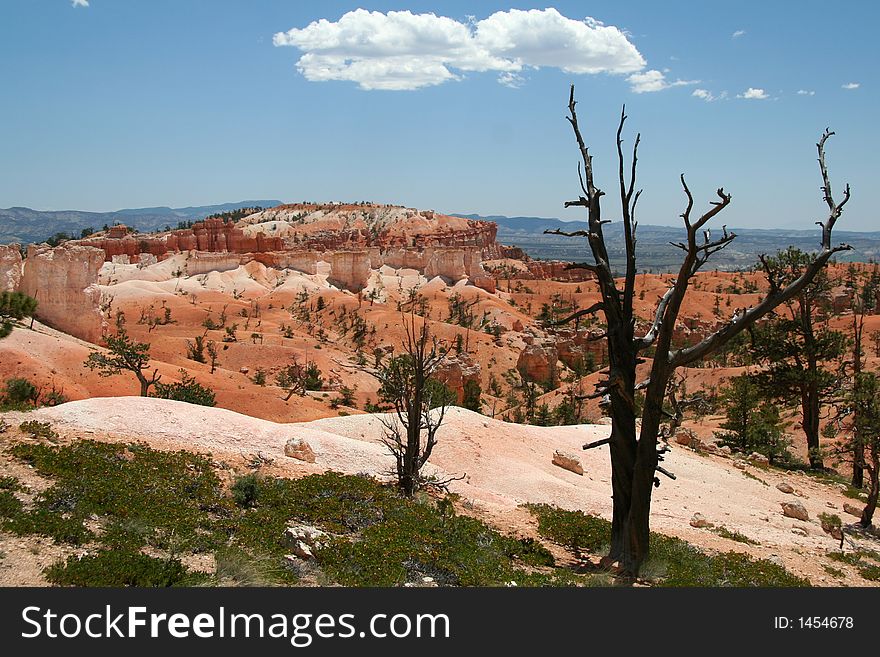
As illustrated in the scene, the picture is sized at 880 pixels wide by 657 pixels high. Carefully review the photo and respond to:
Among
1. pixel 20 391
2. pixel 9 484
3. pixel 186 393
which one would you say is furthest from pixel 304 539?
pixel 186 393

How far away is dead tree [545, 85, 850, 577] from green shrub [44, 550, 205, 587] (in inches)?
193

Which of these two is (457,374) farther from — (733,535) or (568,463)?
(733,535)

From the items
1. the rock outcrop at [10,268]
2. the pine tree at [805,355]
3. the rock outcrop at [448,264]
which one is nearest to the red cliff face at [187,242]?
the rock outcrop at [448,264]

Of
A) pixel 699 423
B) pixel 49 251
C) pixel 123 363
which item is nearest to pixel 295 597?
pixel 123 363

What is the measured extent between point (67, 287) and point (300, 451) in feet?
74.5

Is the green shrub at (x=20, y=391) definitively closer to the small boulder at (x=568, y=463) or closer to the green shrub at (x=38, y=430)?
the green shrub at (x=38, y=430)

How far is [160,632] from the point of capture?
4730mm

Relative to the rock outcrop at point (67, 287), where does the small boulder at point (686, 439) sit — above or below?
below

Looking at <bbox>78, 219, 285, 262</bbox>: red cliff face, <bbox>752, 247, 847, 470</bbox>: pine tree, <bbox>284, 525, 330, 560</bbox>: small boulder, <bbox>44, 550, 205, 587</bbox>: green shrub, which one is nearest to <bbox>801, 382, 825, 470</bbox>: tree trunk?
<bbox>752, 247, 847, 470</bbox>: pine tree

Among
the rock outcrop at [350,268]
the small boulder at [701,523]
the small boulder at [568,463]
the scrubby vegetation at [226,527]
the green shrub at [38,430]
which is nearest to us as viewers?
the scrubby vegetation at [226,527]

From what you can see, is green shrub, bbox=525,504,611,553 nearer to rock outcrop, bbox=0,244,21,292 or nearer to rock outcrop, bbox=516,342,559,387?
rock outcrop, bbox=0,244,21,292

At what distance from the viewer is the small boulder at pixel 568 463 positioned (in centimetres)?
1638

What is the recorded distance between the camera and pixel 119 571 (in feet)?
18.3

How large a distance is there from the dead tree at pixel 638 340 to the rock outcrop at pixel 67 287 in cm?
2803
